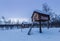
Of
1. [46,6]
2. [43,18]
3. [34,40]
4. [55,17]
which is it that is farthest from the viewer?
[55,17]

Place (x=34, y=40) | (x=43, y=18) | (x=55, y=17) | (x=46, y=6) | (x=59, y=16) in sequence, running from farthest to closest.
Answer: (x=59, y=16), (x=55, y=17), (x=46, y=6), (x=43, y=18), (x=34, y=40)

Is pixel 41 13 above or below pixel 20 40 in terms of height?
above

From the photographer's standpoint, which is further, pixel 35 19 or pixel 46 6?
pixel 46 6

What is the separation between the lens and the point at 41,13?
56.6 feet

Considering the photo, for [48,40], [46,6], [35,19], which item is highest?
[46,6]

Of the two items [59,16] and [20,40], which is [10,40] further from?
[59,16]

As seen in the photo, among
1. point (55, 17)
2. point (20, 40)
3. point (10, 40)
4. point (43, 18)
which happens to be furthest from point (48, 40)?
point (55, 17)

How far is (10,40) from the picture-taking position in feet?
41.1

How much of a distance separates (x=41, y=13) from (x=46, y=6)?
15.2 m

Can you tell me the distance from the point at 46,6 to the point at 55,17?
581 centimetres

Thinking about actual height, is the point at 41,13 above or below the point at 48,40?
above

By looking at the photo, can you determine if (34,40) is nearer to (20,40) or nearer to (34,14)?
(20,40)

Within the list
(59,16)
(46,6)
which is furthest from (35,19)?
(59,16)

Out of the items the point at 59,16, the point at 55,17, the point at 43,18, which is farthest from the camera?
the point at 59,16
